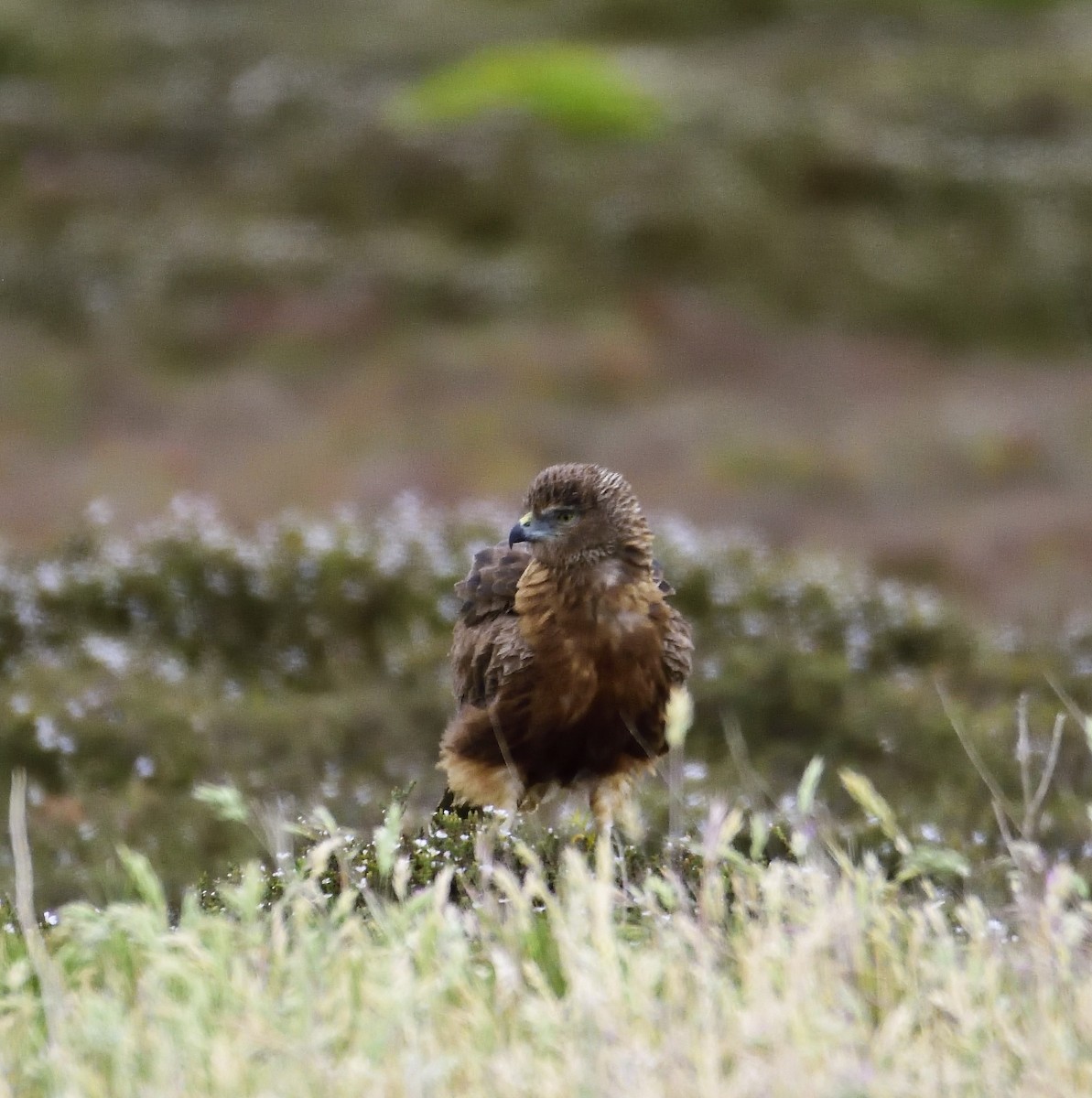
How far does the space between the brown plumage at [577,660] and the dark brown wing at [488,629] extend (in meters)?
0.01

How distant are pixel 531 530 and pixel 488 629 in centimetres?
55

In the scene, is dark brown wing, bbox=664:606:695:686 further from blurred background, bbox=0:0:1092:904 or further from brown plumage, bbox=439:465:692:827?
blurred background, bbox=0:0:1092:904

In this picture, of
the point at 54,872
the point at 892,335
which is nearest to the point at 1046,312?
the point at 892,335

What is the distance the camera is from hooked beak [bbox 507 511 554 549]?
500 cm

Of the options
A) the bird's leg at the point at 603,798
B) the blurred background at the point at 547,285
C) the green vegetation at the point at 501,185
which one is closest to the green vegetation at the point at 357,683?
the blurred background at the point at 547,285

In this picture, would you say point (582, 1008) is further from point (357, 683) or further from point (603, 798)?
point (357, 683)

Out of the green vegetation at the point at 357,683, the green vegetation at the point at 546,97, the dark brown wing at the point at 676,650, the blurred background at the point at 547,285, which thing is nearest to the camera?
the dark brown wing at the point at 676,650

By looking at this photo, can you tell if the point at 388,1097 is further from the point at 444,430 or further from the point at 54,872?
the point at 444,430

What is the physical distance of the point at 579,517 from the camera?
197 inches

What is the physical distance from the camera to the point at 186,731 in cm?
793

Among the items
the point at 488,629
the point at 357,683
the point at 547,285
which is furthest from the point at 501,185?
the point at 488,629

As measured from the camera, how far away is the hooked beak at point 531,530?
5.00 m

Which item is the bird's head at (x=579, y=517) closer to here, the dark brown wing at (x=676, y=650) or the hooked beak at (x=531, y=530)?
the hooked beak at (x=531, y=530)

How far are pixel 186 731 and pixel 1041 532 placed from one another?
8473 mm
